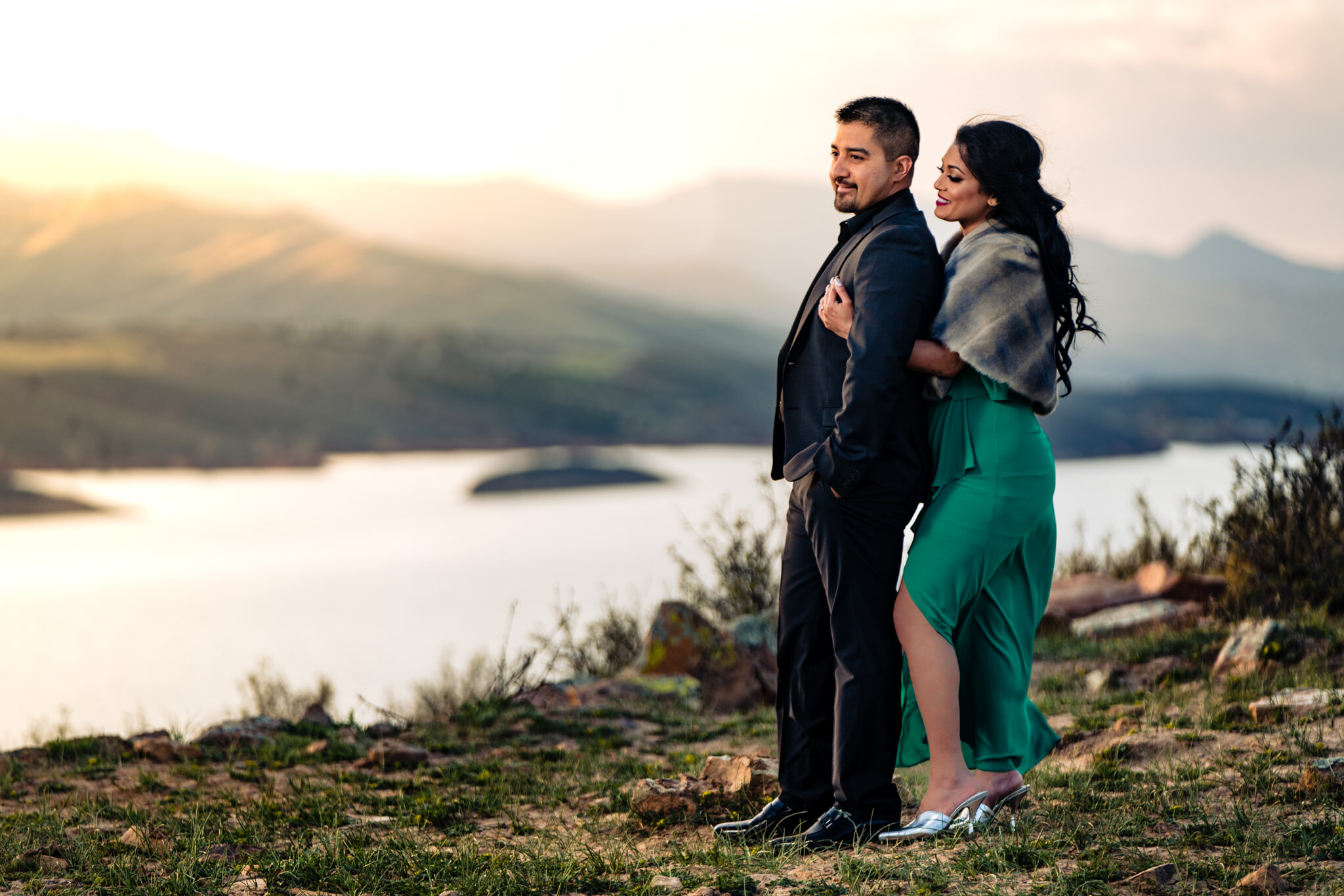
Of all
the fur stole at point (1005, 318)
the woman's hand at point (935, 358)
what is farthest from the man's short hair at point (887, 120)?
the woman's hand at point (935, 358)

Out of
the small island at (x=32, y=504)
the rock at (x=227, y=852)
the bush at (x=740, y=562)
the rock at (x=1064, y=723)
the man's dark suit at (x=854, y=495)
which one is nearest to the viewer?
the man's dark suit at (x=854, y=495)

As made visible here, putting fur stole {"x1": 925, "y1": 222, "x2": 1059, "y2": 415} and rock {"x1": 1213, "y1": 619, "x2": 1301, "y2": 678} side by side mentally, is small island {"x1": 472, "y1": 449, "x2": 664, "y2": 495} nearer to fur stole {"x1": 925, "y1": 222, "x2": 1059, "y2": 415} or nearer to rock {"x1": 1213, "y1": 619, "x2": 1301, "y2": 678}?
rock {"x1": 1213, "y1": 619, "x2": 1301, "y2": 678}

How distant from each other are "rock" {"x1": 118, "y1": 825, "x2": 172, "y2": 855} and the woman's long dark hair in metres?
2.86

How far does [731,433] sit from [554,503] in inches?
1063

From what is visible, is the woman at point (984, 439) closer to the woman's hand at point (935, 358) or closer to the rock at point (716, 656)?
the woman's hand at point (935, 358)

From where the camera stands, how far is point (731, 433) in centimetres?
6812

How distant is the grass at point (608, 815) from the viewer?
9.14 feet

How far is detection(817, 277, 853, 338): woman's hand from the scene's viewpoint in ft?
9.78

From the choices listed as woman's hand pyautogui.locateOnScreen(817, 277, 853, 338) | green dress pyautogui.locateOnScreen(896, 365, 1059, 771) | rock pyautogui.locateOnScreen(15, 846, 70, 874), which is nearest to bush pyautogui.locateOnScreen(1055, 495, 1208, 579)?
green dress pyautogui.locateOnScreen(896, 365, 1059, 771)

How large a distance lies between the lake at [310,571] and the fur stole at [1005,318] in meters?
4.31

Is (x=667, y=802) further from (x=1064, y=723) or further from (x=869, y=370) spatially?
(x=1064, y=723)

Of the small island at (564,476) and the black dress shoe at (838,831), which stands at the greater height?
the small island at (564,476)

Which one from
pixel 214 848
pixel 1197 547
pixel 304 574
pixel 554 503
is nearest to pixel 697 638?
pixel 214 848

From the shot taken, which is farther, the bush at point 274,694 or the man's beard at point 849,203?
the bush at point 274,694
